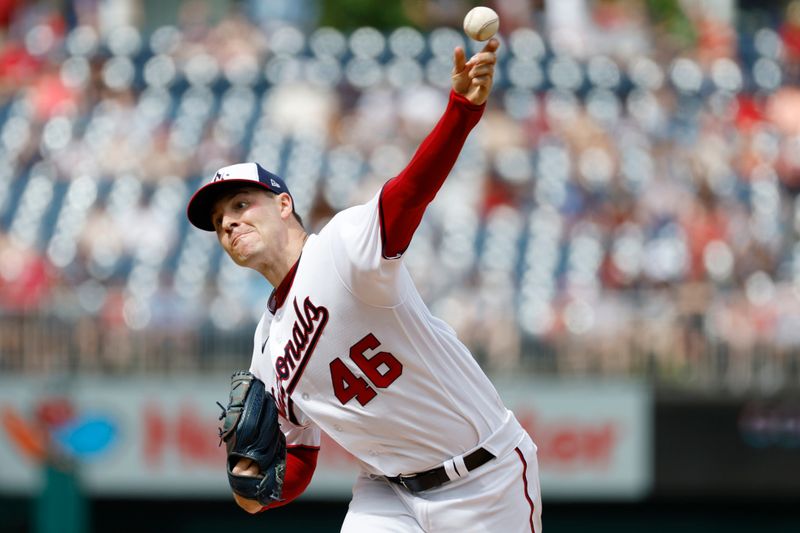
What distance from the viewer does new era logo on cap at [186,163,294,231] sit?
3836mm

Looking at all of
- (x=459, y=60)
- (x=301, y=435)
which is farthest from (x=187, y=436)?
(x=459, y=60)

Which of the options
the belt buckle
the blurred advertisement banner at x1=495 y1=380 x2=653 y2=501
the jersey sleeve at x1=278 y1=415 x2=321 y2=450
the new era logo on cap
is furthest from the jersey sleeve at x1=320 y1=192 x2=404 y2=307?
the blurred advertisement banner at x1=495 y1=380 x2=653 y2=501

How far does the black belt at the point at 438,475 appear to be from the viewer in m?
3.90

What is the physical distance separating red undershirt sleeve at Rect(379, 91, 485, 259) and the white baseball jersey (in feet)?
0.20

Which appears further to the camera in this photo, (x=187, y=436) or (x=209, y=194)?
(x=187, y=436)

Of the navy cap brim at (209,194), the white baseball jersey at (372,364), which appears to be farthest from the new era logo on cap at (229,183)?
the white baseball jersey at (372,364)

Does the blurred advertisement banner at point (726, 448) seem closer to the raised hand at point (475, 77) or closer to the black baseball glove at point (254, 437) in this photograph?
the black baseball glove at point (254, 437)

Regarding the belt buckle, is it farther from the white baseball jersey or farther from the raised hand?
the raised hand

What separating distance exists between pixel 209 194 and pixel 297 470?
0.85 m

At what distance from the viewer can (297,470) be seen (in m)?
4.17

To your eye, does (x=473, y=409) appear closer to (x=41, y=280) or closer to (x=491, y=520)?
(x=491, y=520)

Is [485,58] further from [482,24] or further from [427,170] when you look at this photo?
[427,170]

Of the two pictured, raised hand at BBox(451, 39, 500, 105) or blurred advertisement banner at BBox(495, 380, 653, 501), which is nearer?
raised hand at BBox(451, 39, 500, 105)

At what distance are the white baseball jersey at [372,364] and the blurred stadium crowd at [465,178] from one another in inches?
202
